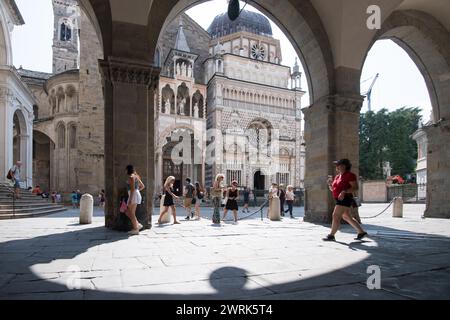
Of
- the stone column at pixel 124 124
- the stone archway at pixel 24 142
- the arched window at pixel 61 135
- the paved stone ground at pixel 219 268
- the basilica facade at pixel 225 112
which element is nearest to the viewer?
the paved stone ground at pixel 219 268

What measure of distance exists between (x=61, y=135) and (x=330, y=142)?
97.2ft

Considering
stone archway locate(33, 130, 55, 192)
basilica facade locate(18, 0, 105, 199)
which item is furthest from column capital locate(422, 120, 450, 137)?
stone archway locate(33, 130, 55, 192)

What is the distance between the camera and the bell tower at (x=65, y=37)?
154 ft

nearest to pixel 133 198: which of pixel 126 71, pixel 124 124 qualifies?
pixel 124 124

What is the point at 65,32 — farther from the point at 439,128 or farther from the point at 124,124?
the point at 439,128

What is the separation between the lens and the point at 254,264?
4.27 metres

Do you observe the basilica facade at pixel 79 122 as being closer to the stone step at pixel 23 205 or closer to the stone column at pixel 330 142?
the stone step at pixel 23 205

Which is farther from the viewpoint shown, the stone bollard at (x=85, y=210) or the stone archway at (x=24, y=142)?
the stone archway at (x=24, y=142)

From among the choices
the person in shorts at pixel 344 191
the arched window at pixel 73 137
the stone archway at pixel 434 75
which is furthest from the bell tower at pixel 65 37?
the person in shorts at pixel 344 191

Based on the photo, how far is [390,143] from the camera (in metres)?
46.5

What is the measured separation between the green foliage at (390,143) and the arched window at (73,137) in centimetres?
3814

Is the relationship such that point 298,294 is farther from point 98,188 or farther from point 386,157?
point 386,157

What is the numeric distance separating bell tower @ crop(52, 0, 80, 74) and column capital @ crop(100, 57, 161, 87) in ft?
147
